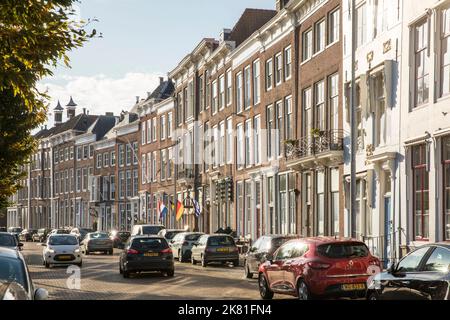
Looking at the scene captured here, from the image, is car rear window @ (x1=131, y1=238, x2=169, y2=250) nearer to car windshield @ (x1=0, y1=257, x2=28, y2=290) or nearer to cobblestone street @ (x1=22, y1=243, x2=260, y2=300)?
cobblestone street @ (x1=22, y1=243, x2=260, y2=300)

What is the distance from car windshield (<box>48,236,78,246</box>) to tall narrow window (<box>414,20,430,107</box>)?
1888 cm

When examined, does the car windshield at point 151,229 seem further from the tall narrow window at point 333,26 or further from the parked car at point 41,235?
the parked car at point 41,235

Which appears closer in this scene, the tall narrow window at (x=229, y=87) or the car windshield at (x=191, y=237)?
the car windshield at (x=191, y=237)

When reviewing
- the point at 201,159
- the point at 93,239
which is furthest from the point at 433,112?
the point at 201,159

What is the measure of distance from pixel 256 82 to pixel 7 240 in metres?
21.1

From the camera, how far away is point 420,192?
26828mm

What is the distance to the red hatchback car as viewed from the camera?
60.3 ft

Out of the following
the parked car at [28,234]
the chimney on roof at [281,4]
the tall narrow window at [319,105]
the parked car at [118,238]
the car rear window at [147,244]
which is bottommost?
the parked car at [28,234]

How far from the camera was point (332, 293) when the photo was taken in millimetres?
18281

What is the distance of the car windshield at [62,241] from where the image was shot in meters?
38.8

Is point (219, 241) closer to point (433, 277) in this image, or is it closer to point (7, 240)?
point (7, 240)

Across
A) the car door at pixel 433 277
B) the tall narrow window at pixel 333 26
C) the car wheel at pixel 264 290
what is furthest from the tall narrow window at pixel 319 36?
the car door at pixel 433 277

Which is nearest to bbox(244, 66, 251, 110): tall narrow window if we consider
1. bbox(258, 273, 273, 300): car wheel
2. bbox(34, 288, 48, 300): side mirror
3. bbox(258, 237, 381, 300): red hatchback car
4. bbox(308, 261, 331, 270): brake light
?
bbox(258, 273, 273, 300): car wheel

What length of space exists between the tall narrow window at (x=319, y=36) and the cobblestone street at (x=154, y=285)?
11.0 m
